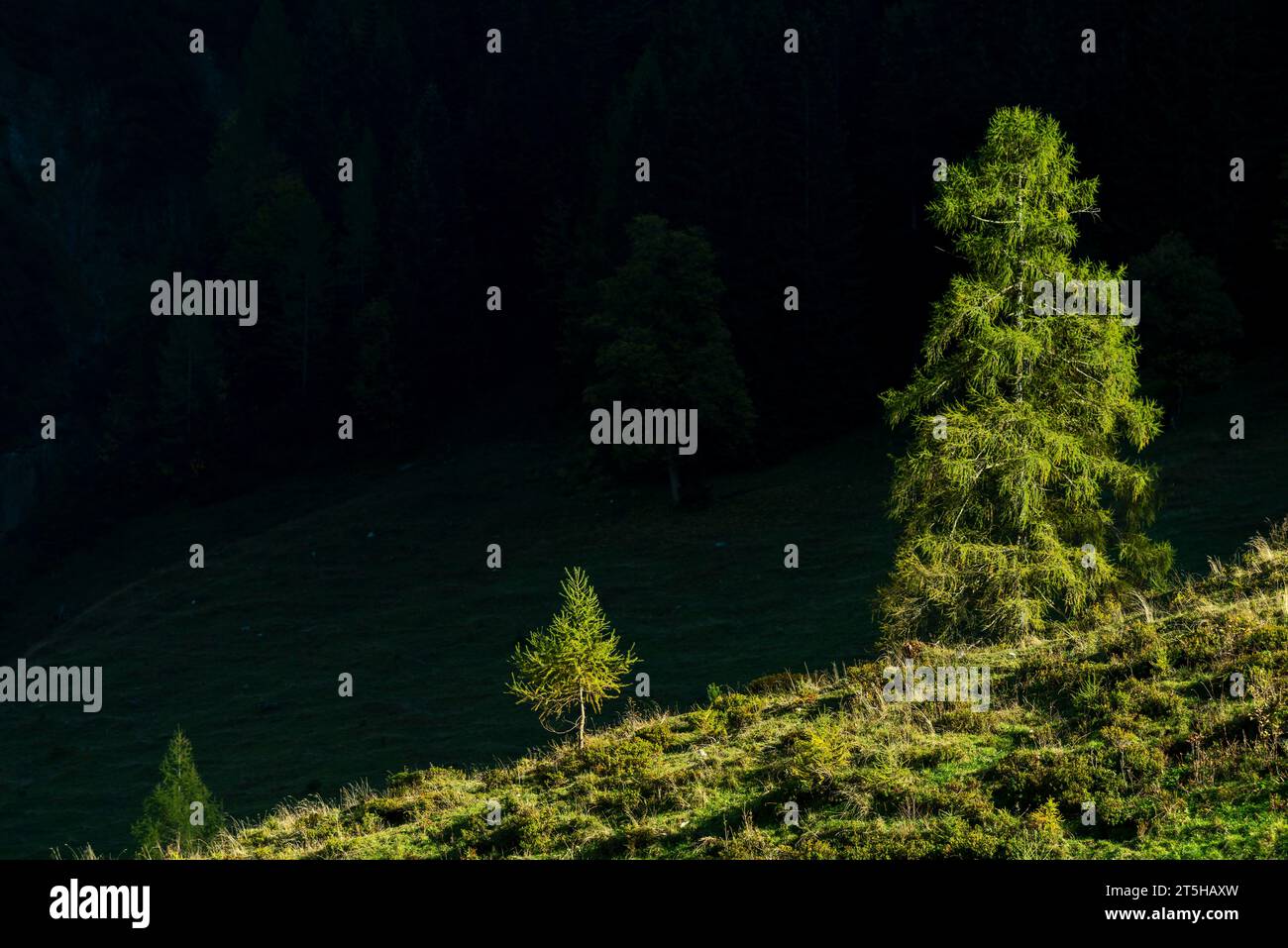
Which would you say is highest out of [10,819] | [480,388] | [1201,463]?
[480,388]

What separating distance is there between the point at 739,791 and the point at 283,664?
36.6 meters

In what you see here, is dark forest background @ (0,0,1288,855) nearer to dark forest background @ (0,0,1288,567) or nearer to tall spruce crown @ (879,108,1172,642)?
dark forest background @ (0,0,1288,567)

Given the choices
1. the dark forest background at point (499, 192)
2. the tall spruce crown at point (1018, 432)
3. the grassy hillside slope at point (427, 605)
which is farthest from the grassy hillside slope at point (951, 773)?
the dark forest background at point (499, 192)

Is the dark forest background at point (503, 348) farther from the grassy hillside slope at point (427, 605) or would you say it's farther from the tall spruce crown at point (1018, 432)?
the tall spruce crown at point (1018, 432)

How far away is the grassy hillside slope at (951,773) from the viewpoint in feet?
47.5

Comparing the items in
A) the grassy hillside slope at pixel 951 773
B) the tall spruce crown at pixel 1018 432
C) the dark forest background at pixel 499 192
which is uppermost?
the dark forest background at pixel 499 192

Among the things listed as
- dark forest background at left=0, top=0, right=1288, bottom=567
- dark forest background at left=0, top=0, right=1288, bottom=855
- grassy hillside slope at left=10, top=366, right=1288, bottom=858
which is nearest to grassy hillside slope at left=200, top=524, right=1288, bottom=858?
grassy hillside slope at left=10, top=366, right=1288, bottom=858

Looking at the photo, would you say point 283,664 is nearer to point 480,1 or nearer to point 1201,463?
point 1201,463

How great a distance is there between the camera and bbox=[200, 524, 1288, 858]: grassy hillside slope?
1448 centimetres

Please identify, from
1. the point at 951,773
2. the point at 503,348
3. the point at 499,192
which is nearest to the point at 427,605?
the point at 951,773

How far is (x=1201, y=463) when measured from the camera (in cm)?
4622

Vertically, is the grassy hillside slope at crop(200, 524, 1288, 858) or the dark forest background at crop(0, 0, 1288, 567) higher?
the dark forest background at crop(0, 0, 1288, 567)
